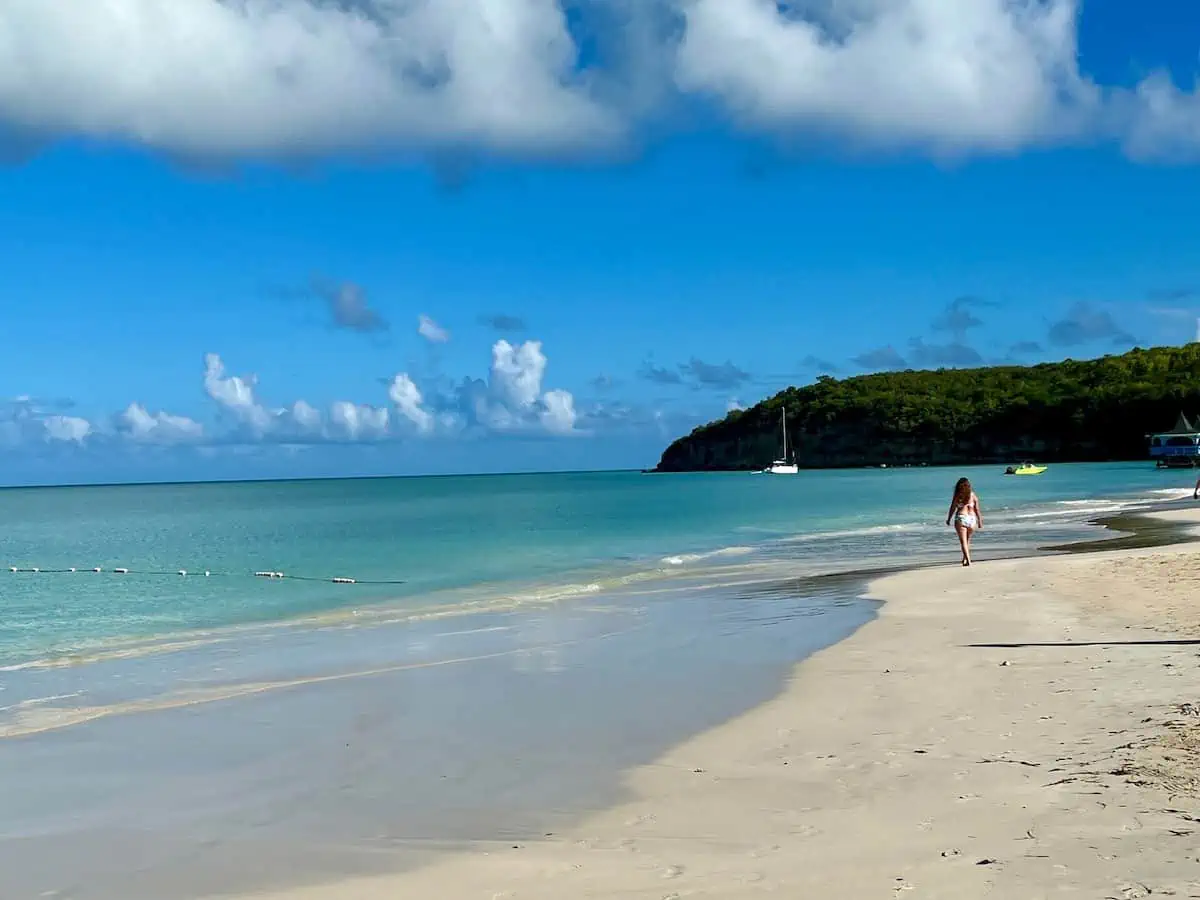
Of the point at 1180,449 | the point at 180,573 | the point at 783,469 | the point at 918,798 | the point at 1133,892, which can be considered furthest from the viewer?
the point at 783,469

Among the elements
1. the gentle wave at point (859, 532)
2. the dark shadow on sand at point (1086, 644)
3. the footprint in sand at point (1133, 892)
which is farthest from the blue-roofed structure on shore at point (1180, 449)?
the footprint in sand at point (1133, 892)

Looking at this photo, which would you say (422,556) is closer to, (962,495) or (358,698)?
(962,495)

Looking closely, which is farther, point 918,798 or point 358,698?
point 358,698

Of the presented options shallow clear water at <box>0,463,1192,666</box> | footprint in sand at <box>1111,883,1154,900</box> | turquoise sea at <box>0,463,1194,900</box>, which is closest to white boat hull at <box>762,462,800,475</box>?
shallow clear water at <box>0,463,1192,666</box>

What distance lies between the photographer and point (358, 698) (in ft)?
40.8

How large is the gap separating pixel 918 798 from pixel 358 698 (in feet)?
23.5

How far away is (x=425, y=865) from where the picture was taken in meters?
6.57

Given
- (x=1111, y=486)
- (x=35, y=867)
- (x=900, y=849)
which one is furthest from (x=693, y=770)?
(x=1111, y=486)

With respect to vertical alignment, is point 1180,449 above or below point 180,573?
above

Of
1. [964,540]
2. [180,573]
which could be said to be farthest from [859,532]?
[180,573]

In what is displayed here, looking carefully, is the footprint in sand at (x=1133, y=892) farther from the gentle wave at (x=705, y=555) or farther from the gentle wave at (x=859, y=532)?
the gentle wave at (x=859, y=532)

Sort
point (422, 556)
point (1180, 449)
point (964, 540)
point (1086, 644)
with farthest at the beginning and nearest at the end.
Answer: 1. point (1180, 449)
2. point (422, 556)
3. point (964, 540)
4. point (1086, 644)

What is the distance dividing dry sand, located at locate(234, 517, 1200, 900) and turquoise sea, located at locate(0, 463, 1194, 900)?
2.00 ft

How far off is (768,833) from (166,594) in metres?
27.3
